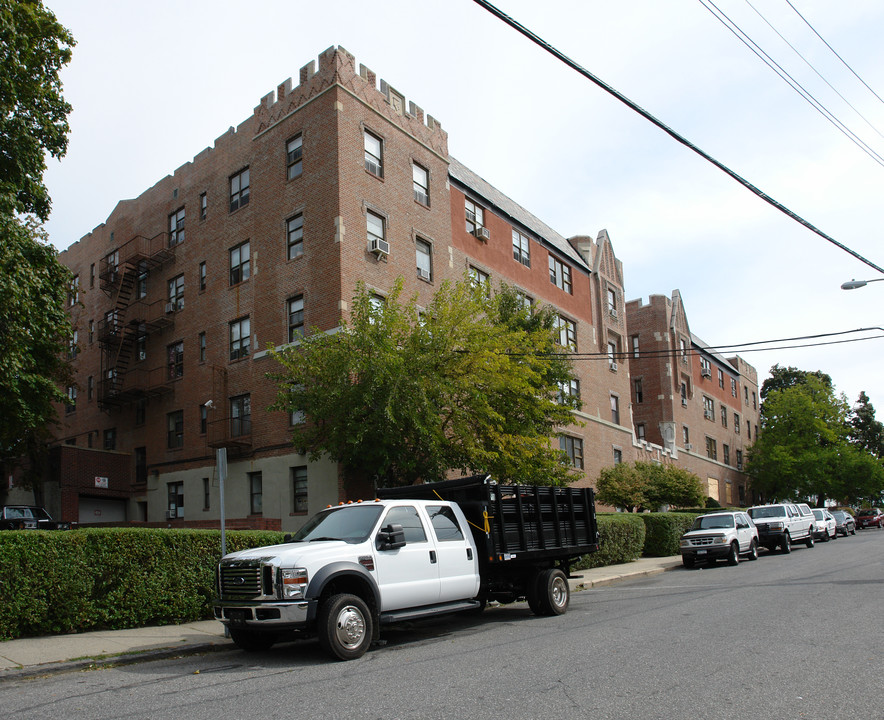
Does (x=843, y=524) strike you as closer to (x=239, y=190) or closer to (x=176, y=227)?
(x=239, y=190)

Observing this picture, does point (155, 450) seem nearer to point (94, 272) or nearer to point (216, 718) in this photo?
point (94, 272)

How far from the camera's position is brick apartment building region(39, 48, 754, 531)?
2556cm

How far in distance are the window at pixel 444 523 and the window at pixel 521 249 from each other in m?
24.4

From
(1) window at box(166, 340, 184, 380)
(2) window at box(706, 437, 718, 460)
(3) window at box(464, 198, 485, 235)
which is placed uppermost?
(3) window at box(464, 198, 485, 235)

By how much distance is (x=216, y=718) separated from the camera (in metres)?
6.53

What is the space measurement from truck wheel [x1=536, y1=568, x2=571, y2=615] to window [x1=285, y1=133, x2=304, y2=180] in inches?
732

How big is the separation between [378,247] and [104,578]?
15568mm

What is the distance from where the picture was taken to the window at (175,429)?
30228 millimetres

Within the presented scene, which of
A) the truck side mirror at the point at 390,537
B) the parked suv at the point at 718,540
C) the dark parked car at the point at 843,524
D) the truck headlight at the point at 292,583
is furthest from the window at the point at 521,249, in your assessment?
the truck headlight at the point at 292,583

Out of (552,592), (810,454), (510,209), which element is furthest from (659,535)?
(810,454)

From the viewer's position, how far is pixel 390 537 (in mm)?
10078

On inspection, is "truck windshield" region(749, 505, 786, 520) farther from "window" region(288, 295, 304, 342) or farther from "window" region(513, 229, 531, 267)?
"window" region(288, 295, 304, 342)

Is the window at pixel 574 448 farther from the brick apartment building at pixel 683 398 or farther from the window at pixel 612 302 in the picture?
the brick apartment building at pixel 683 398

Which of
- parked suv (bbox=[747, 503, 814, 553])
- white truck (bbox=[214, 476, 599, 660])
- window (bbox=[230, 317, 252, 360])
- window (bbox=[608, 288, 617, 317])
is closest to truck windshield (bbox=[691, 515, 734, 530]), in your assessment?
parked suv (bbox=[747, 503, 814, 553])
